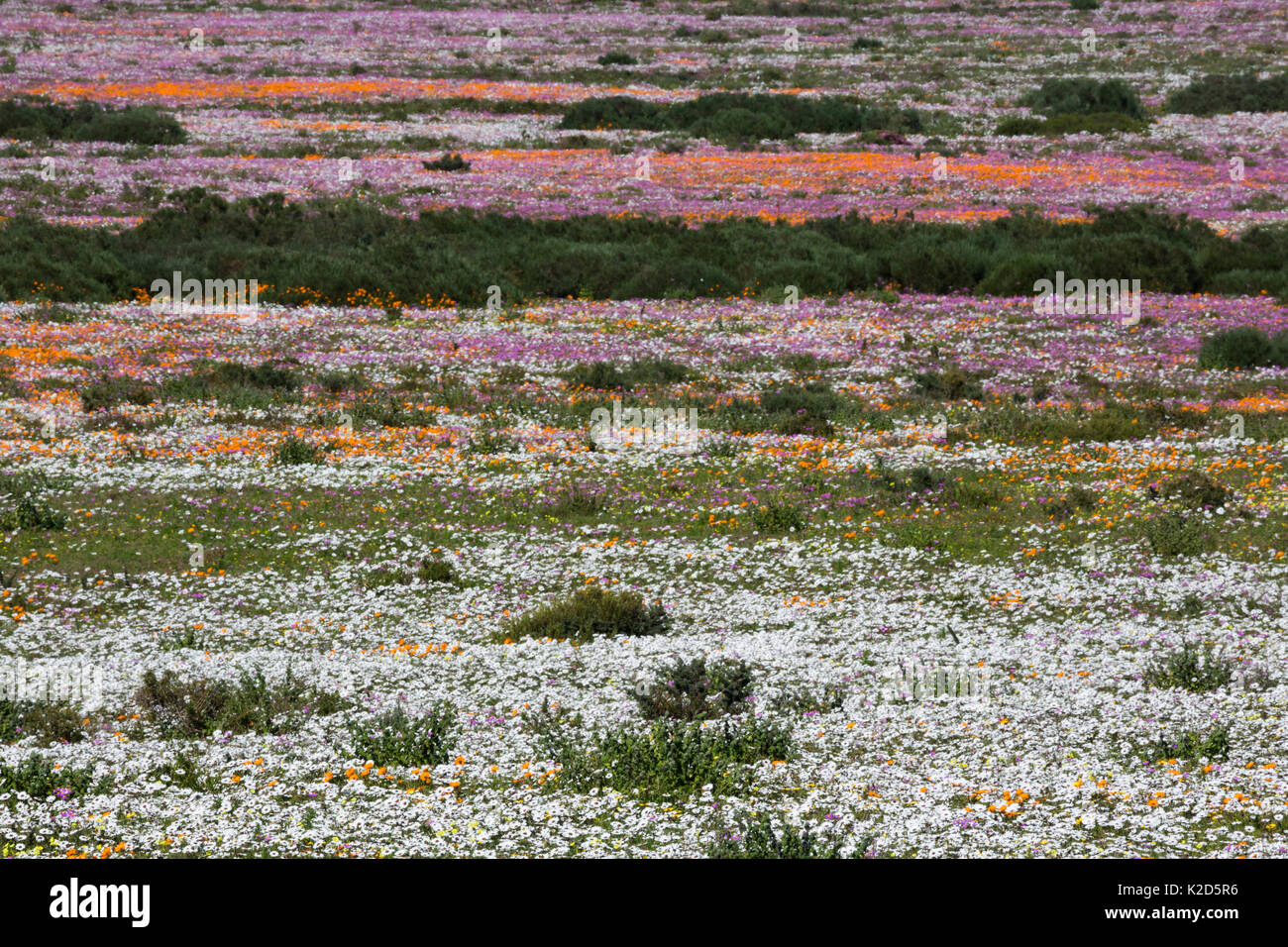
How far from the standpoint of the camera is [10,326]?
1259 inches

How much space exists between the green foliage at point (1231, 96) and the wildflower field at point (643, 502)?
10.4 m

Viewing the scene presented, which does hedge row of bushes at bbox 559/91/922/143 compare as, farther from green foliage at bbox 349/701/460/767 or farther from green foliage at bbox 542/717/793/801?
green foliage at bbox 542/717/793/801

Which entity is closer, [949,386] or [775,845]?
[775,845]

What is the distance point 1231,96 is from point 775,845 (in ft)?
228

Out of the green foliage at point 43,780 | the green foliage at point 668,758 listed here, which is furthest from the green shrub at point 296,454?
the green foliage at point 668,758

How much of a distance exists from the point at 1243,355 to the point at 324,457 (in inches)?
727

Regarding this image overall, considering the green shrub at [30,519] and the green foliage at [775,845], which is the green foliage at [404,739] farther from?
the green shrub at [30,519]

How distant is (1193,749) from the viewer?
1126 cm

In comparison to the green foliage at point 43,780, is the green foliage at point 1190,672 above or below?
above

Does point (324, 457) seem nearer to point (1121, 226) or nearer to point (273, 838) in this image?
point (273, 838)

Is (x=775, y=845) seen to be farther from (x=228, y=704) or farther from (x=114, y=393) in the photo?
(x=114, y=393)

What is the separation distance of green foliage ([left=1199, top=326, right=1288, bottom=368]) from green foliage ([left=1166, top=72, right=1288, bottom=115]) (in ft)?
146

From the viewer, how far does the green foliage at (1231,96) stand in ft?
223

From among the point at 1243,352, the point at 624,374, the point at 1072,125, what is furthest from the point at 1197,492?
the point at 1072,125
